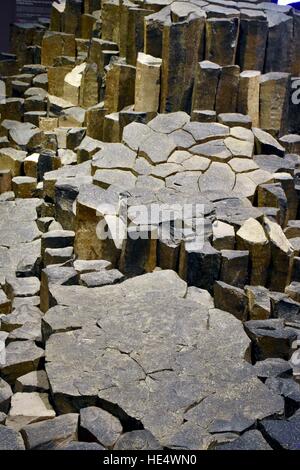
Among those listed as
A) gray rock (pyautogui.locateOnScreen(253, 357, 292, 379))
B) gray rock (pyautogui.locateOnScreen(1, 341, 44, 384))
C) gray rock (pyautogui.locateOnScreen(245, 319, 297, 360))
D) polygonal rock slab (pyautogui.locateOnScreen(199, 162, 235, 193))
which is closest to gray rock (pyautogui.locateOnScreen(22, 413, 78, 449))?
gray rock (pyautogui.locateOnScreen(1, 341, 44, 384))

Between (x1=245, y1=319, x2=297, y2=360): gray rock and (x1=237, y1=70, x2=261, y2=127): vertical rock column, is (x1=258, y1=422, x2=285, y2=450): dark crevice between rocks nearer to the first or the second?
(x1=245, y1=319, x2=297, y2=360): gray rock

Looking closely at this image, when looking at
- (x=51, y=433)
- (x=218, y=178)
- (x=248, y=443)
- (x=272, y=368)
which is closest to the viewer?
(x=248, y=443)

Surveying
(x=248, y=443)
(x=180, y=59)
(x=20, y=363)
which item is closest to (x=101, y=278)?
(x=20, y=363)

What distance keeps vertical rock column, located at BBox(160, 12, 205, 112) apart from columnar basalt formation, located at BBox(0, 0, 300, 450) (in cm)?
2

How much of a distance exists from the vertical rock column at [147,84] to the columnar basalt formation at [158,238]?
0.08 feet

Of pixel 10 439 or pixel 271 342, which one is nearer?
pixel 10 439

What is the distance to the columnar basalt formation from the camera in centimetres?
441

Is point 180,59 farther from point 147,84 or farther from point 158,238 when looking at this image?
point 158,238

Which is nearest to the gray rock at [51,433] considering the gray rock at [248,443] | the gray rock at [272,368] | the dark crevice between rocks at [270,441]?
the gray rock at [248,443]

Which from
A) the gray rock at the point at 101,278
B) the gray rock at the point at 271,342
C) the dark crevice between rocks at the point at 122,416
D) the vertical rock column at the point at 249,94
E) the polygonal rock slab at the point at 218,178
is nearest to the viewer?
the dark crevice between rocks at the point at 122,416

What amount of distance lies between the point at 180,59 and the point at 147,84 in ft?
1.64

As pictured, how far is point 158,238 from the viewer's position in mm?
5926

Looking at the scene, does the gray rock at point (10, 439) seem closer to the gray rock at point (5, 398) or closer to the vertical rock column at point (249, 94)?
the gray rock at point (5, 398)

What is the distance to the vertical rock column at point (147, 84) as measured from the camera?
8344mm
